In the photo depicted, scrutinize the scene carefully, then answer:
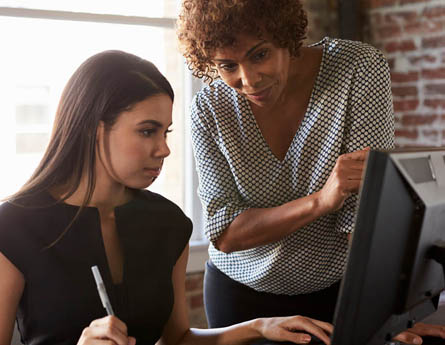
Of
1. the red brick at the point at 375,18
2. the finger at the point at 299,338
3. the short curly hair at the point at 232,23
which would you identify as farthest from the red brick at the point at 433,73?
the finger at the point at 299,338

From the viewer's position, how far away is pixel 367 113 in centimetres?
167

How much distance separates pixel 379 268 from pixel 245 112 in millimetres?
906

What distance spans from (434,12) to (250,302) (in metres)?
1.76

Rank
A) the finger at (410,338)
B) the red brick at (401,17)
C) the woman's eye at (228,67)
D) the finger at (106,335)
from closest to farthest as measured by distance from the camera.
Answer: the finger at (106,335)
the finger at (410,338)
the woman's eye at (228,67)
the red brick at (401,17)

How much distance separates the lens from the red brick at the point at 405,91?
307 centimetres

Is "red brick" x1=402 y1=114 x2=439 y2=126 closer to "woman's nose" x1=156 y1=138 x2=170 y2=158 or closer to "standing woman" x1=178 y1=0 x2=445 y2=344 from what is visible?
"standing woman" x1=178 y1=0 x2=445 y2=344

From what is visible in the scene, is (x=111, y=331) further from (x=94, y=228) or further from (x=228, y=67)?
(x=228, y=67)

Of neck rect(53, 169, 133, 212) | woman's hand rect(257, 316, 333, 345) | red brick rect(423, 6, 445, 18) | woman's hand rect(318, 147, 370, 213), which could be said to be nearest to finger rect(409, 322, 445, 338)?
woman's hand rect(257, 316, 333, 345)

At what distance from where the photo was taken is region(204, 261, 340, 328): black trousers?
180 cm

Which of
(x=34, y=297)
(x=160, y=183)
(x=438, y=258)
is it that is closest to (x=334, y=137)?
(x=438, y=258)

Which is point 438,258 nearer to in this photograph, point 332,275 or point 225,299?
point 332,275

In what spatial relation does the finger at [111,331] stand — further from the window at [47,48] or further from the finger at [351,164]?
the window at [47,48]

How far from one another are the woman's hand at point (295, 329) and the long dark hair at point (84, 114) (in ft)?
1.67

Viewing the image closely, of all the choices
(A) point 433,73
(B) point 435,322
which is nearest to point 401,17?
(A) point 433,73
